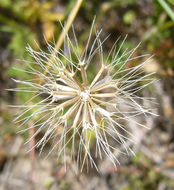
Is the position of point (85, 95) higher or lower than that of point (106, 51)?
lower

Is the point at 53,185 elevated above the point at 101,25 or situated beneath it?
situated beneath

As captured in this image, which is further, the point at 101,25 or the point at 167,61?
the point at 101,25

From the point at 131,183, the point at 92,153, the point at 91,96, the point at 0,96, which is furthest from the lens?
the point at 0,96

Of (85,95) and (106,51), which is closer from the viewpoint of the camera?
(85,95)

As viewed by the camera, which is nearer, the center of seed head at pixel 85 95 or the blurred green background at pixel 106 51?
the center of seed head at pixel 85 95

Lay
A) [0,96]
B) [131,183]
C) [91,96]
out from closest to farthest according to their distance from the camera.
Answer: [91,96]
[131,183]
[0,96]

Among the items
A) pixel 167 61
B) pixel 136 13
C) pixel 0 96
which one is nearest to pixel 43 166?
pixel 0 96

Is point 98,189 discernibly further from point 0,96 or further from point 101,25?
point 101,25

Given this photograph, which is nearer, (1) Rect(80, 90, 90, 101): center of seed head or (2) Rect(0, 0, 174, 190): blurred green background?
(1) Rect(80, 90, 90, 101): center of seed head
